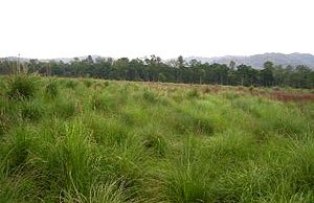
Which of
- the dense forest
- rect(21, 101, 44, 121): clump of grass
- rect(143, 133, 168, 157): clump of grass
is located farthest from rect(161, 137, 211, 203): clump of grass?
the dense forest

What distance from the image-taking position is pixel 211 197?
14.1 ft

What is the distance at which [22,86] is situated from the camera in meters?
8.26

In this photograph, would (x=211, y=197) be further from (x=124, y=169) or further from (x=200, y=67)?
(x=200, y=67)

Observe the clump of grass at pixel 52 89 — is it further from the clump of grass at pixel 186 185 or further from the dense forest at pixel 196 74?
the dense forest at pixel 196 74

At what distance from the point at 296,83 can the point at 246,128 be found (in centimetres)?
8614

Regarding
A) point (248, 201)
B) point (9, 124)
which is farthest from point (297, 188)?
point (9, 124)

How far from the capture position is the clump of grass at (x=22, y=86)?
26.8ft

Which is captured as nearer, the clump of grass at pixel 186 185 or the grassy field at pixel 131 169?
the grassy field at pixel 131 169

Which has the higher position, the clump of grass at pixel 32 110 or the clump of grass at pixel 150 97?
the clump of grass at pixel 32 110

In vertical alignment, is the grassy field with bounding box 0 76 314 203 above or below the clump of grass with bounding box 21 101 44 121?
below

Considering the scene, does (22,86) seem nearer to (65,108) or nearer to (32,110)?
(65,108)

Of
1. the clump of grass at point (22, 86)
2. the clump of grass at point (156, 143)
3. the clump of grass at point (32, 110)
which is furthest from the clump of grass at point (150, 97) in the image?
the clump of grass at point (156, 143)

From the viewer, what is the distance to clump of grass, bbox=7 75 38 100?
816 centimetres

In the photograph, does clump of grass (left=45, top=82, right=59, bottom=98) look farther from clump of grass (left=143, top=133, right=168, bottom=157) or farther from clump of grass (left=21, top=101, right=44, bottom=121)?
clump of grass (left=143, top=133, right=168, bottom=157)
